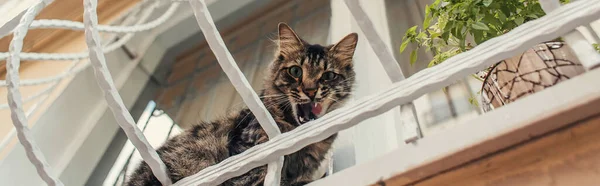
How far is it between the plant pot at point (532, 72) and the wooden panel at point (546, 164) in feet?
0.52

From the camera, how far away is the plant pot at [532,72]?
1.88ft

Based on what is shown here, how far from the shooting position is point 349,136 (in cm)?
103

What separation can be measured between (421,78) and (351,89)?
54cm

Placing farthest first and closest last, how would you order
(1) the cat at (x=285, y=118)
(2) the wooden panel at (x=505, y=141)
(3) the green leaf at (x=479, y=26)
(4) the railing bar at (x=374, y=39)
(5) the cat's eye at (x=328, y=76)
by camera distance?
(5) the cat's eye at (x=328, y=76) < (1) the cat at (x=285, y=118) < (3) the green leaf at (x=479, y=26) < (4) the railing bar at (x=374, y=39) < (2) the wooden panel at (x=505, y=141)

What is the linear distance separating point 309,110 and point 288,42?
0.19 metres

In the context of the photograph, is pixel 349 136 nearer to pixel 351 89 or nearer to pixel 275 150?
pixel 351 89

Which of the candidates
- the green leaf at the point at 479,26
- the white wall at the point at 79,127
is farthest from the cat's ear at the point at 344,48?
the white wall at the point at 79,127

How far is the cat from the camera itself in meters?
0.87

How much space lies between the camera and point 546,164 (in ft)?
1.43

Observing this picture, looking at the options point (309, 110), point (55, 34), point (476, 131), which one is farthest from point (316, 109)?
point (55, 34)

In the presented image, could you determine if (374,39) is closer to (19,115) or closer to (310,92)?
(310,92)

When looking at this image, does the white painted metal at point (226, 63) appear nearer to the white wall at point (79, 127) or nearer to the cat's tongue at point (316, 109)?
the cat's tongue at point (316, 109)

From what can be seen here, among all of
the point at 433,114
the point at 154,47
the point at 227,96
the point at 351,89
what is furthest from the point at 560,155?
the point at 154,47

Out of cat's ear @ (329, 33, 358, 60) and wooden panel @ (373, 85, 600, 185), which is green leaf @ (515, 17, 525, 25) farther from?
cat's ear @ (329, 33, 358, 60)
